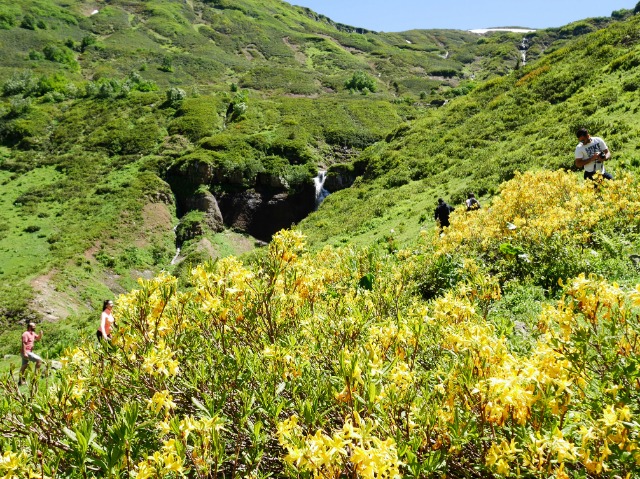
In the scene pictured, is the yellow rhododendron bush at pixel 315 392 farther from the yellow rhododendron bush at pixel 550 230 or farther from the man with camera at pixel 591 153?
the man with camera at pixel 591 153

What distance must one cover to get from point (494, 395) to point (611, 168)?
1529cm

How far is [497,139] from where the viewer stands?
1172 inches

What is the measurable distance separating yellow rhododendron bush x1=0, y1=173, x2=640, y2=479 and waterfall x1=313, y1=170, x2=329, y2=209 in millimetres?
39981

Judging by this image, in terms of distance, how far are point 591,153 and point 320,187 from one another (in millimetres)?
36431

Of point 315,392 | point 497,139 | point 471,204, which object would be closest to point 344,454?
point 315,392

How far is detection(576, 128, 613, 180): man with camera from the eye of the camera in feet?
32.6

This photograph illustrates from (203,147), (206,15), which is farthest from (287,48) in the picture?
(203,147)

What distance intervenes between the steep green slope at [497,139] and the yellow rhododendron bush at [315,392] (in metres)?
14.6

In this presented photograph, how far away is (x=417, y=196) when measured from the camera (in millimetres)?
27094

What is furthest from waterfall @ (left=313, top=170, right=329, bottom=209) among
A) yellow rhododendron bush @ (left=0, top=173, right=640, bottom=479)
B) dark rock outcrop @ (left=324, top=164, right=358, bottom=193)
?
yellow rhododendron bush @ (left=0, top=173, right=640, bottom=479)

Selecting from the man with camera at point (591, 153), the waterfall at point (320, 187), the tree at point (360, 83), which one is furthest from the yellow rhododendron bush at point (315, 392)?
the tree at point (360, 83)

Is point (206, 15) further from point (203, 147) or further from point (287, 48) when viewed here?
point (203, 147)

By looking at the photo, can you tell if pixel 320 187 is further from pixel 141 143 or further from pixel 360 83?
pixel 360 83

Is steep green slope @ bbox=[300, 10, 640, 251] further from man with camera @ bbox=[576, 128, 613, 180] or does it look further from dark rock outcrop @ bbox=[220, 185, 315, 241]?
dark rock outcrop @ bbox=[220, 185, 315, 241]
